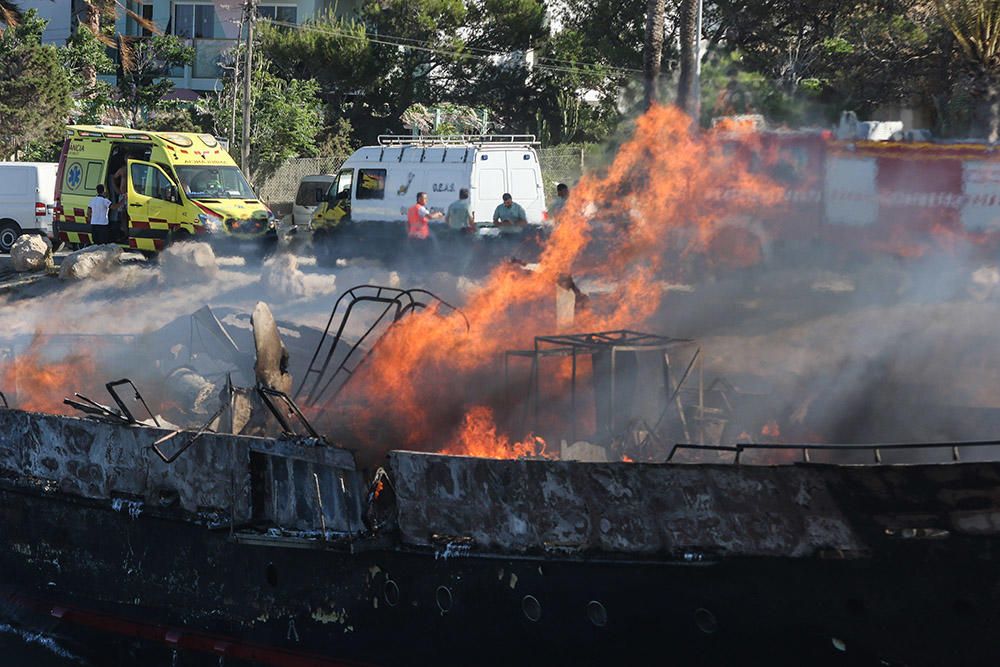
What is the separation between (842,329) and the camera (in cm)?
1275

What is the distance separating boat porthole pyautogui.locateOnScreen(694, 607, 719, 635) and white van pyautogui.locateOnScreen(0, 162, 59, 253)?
2518 cm

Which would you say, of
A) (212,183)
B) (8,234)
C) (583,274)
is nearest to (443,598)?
(583,274)

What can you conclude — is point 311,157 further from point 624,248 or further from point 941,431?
point 941,431

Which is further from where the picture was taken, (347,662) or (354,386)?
(354,386)

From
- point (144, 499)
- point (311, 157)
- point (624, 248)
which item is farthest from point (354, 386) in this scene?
point (311, 157)

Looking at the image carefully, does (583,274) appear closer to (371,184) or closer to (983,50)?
(983,50)

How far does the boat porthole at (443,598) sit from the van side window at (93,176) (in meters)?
18.1

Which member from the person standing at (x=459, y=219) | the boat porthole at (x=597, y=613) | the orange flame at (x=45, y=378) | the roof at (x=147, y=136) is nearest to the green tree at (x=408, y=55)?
the roof at (x=147, y=136)

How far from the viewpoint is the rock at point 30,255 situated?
18578mm

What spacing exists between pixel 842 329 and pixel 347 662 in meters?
6.96

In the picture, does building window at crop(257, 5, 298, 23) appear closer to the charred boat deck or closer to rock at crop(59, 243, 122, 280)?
rock at crop(59, 243, 122, 280)

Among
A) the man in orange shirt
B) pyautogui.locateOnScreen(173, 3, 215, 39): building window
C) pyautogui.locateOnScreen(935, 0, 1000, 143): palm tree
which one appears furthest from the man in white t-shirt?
pyautogui.locateOnScreen(173, 3, 215, 39): building window

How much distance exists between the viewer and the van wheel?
28812mm

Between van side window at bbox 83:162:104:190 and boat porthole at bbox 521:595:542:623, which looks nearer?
boat porthole at bbox 521:595:542:623
